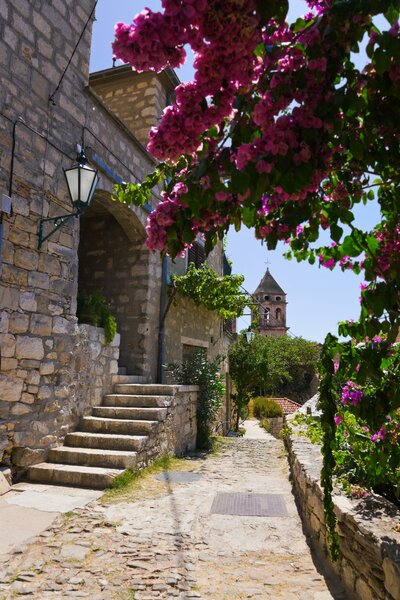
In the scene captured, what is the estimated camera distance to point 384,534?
2207 mm

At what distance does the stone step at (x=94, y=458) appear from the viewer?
4.77 metres

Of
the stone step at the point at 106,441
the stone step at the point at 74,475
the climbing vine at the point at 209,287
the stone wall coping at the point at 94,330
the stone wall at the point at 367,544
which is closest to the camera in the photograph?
the stone wall at the point at 367,544

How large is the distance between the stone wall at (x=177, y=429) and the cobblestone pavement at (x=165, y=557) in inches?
47.2

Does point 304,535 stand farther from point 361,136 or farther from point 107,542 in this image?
point 361,136

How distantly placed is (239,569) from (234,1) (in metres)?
2.89

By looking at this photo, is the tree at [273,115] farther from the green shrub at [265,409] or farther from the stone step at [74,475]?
the green shrub at [265,409]

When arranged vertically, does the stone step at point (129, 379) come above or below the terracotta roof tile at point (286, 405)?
above

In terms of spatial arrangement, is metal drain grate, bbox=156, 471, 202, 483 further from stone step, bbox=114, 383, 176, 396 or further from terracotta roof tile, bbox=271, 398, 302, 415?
terracotta roof tile, bbox=271, 398, 302, 415

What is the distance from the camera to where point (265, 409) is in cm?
1978

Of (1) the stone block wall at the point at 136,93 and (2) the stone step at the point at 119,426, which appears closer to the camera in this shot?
(2) the stone step at the point at 119,426

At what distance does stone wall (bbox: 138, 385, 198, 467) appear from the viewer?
18.1 feet

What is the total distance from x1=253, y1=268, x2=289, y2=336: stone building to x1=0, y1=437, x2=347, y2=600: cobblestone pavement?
3927 cm

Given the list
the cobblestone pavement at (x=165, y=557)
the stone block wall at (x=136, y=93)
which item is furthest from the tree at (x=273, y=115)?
Result: the stone block wall at (x=136, y=93)

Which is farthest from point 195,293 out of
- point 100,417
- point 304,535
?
point 304,535
